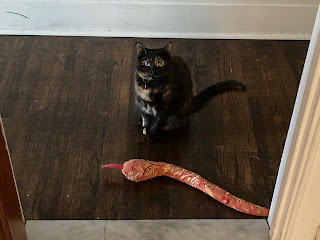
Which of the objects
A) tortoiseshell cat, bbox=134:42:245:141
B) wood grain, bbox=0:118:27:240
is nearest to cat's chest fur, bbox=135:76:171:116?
tortoiseshell cat, bbox=134:42:245:141

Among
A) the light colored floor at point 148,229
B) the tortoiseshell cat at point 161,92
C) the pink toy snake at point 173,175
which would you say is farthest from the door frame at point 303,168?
the tortoiseshell cat at point 161,92

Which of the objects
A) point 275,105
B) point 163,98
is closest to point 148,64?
point 163,98

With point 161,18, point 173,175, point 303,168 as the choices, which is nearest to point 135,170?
point 173,175

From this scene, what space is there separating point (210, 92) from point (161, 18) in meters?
0.62

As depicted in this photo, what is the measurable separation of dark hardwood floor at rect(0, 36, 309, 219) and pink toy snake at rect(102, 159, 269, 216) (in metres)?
0.03

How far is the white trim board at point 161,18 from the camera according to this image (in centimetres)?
259

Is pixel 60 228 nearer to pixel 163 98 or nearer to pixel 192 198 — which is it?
pixel 192 198

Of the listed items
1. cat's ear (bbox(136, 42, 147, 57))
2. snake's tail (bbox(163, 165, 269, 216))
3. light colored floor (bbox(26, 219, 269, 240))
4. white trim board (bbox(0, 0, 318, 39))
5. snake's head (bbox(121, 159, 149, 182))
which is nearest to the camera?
light colored floor (bbox(26, 219, 269, 240))

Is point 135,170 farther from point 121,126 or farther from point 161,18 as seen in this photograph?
point 161,18

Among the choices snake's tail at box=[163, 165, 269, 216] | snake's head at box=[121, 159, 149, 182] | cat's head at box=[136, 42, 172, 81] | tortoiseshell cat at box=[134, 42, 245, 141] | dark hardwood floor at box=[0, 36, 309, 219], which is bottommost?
dark hardwood floor at box=[0, 36, 309, 219]

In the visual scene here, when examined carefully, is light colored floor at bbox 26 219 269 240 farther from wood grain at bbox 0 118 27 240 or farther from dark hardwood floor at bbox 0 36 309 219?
wood grain at bbox 0 118 27 240

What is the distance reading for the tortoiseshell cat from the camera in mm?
1950

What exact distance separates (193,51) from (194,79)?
258mm

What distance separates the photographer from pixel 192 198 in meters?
1.82
